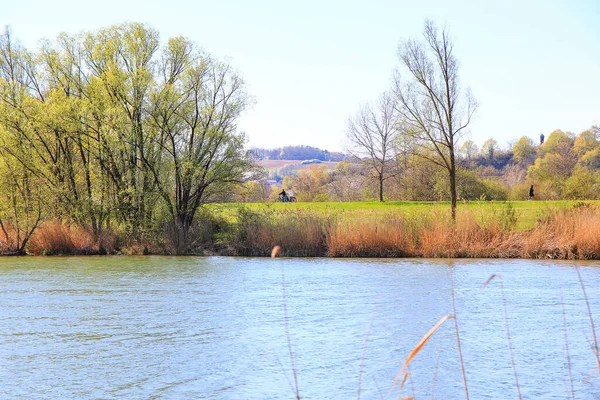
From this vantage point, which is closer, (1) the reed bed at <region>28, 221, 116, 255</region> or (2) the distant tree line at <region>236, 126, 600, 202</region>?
(1) the reed bed at <region>28, 221, 116, 255</region>

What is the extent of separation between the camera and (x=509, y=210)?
24.9 meters

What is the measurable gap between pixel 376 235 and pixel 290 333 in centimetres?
1315

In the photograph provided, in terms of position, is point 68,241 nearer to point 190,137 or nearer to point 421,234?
point 190,137

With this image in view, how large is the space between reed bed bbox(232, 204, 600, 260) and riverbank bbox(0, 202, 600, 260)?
3cm

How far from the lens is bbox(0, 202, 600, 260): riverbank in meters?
23.4

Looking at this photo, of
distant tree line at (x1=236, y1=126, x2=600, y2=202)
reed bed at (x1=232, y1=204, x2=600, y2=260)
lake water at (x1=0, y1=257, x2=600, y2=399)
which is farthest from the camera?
distant tree line at (x1=236, y1=126, x2=600, y2=202)

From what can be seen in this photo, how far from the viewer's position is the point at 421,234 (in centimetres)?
2506

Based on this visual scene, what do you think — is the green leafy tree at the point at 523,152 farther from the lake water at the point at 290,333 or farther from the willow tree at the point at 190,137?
the lake water at the point at 290,333

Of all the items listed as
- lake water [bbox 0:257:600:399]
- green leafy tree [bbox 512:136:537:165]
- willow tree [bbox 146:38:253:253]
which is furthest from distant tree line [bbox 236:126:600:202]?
green leafy tree [bbox 512:136:537:165]

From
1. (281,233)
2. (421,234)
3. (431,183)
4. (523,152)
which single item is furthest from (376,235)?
(523,152)

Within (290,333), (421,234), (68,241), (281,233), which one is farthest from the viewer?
(68,241)

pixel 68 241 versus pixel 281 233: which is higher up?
pixel 281 233

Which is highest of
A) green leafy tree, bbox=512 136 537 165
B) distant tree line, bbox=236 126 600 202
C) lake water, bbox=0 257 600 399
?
green leafy tree, bbox=512 136 537 165

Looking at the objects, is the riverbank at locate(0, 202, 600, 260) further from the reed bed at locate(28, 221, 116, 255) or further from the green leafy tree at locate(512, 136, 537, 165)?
the green leafy tree at locate(512, 136, 537, 165)
